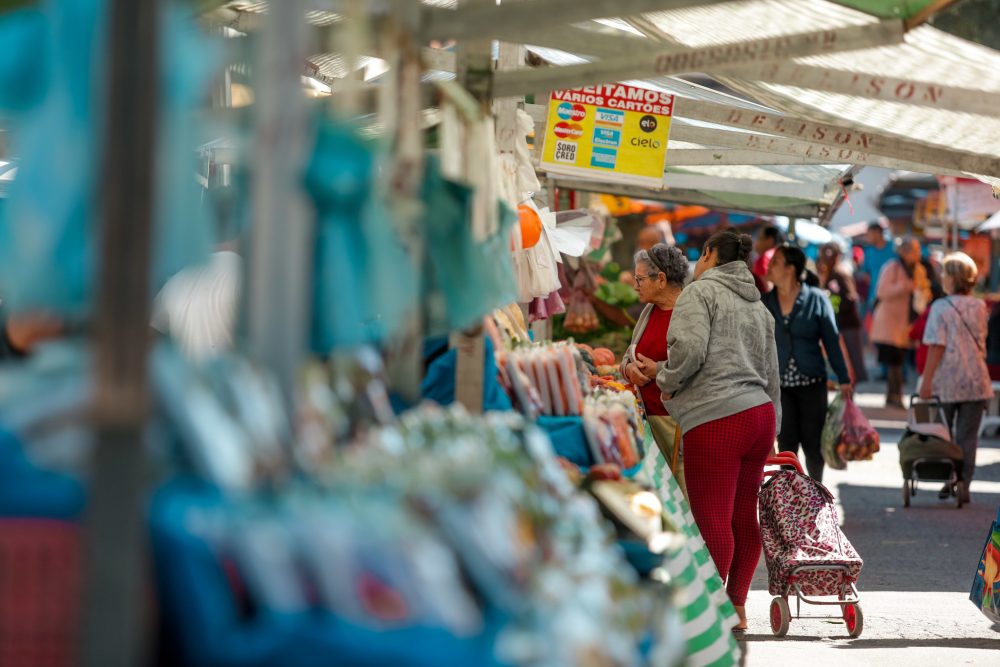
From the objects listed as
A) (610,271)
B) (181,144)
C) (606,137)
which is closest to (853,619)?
(606,137)

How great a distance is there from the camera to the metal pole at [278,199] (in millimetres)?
2219

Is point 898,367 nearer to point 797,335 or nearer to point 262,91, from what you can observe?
point 797,335

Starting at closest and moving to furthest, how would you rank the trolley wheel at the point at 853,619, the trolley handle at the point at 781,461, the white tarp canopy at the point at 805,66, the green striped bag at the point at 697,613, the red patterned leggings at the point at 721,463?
the white tarp canopy at the point at 805,66 < the green striped bag at the point at 697,613 < the red patterned leggings at the point at 721,463 < the trolley wheel at the point at 853,619 < the trolley handle at the point at 781,461

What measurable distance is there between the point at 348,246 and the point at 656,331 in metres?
4.81

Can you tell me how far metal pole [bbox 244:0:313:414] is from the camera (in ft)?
7.28

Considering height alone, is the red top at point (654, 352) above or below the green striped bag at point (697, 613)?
above

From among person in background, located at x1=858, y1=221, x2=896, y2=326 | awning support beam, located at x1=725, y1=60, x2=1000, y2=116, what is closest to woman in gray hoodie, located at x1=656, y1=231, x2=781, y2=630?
awning support beam, located at x1=725, y1=60, x2=1000, y2=116

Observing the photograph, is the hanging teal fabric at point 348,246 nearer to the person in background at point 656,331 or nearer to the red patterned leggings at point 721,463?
the red patterned leggings at point 721,463

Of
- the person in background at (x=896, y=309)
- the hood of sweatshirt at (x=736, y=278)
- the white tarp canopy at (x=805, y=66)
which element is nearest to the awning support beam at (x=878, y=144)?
the white tarp canopy at (x=805, y=66)

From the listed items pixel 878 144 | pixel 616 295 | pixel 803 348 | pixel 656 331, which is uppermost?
pixel 878 144

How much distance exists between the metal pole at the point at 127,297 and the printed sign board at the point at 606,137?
584 cm

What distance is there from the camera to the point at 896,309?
685 inches

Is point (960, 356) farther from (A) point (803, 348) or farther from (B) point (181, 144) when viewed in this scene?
(B) point (181, 144)

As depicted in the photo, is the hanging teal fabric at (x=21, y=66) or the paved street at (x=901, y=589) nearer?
the hanging teal fabric at (x=21, y=66)
